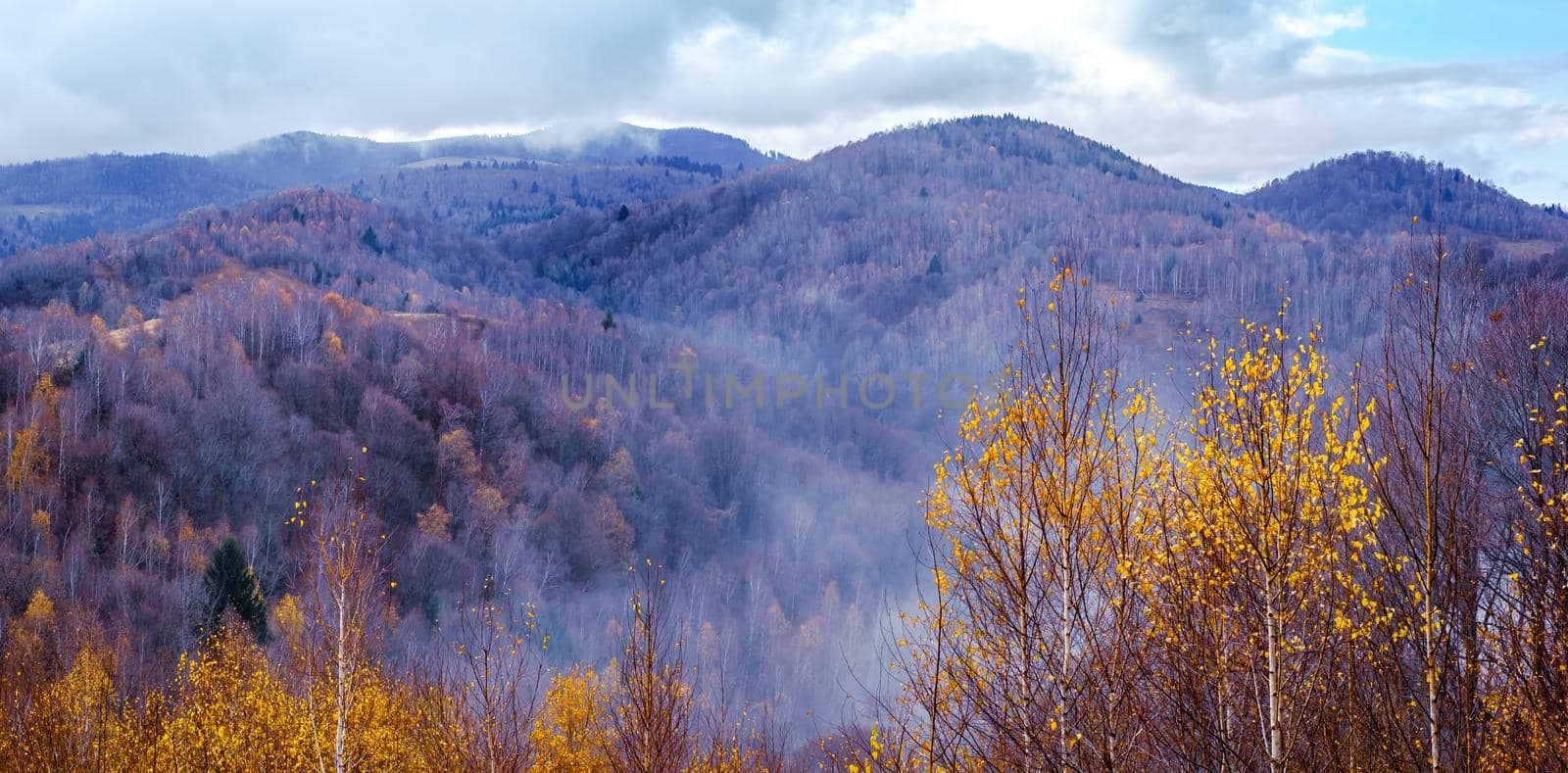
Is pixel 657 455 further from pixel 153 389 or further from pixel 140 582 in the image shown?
pixel 140 582

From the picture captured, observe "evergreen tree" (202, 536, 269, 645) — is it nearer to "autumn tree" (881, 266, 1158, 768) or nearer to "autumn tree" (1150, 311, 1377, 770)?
"autumn tree" (881, 266, 1158, 768)

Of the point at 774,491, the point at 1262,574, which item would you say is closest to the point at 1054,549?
the point at 1262,574

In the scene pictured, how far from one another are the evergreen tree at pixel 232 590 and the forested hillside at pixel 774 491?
217mm

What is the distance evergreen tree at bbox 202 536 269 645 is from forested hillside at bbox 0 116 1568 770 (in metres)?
0.22

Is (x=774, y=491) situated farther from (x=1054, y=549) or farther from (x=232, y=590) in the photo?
(x=1054, y=549)

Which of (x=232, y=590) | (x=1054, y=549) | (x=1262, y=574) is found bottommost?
(x=232, y=590)

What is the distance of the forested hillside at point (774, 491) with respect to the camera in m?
8.20

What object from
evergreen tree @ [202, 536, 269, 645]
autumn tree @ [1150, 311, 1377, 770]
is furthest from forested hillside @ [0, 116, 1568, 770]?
evergreen tree @ [202, 536, 269, 645]

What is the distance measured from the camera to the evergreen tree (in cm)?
4584

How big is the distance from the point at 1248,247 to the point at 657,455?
123m

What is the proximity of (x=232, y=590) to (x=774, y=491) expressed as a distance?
70310 mm

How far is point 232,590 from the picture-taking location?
152 ft

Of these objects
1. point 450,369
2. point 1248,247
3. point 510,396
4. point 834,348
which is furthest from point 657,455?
point 1248,247

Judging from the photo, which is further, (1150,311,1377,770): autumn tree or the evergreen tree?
the evergreen tree
